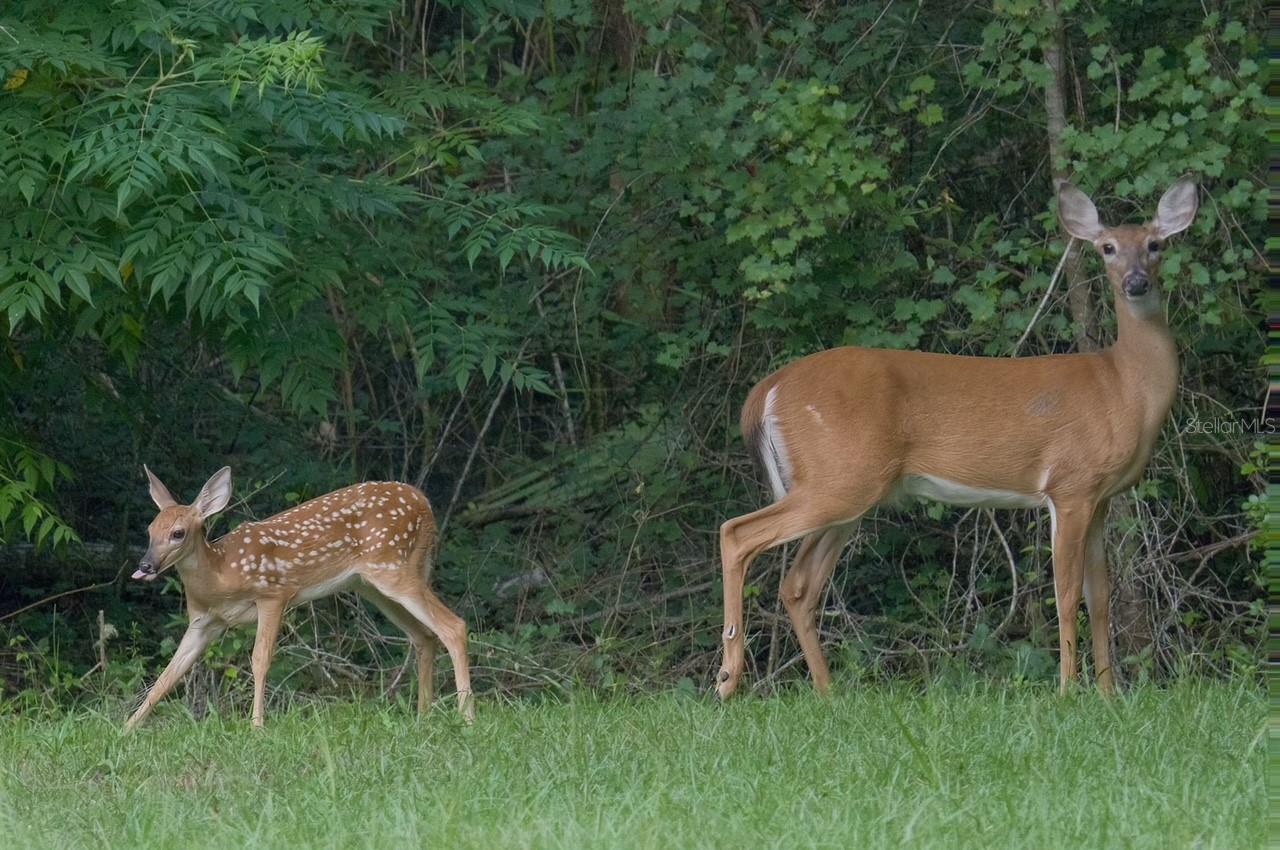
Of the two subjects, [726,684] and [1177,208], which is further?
[1177,208]

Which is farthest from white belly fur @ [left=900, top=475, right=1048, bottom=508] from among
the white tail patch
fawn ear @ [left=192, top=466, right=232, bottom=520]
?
fawn ear @ [left=192, top=466, right=232, bottom=520]

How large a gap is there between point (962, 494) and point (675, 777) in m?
2.93

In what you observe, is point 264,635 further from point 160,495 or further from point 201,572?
point 160,495

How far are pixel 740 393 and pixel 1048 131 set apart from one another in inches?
78.9

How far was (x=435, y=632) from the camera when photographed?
6.86m

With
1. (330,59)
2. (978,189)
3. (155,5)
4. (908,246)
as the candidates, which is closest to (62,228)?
(155,5)

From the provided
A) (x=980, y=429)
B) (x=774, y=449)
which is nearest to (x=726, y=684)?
(x=774, y=449)

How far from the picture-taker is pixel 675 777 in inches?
175

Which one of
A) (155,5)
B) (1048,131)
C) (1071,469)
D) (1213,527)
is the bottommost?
(1213,527)

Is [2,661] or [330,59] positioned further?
[2,661]

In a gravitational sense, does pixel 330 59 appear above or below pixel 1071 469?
above

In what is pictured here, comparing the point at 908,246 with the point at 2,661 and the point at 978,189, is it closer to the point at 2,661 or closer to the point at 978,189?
the point at 978,189

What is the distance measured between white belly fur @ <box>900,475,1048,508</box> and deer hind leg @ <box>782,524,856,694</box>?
0.33 m


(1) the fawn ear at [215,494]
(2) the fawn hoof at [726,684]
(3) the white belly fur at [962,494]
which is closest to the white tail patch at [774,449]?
(3) the white belly fur at [962,494]
